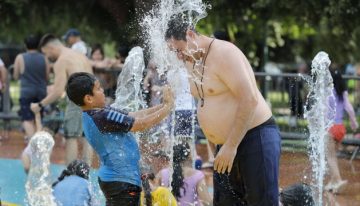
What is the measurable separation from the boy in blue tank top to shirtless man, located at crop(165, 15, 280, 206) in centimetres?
31

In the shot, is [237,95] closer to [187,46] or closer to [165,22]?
[187,46]

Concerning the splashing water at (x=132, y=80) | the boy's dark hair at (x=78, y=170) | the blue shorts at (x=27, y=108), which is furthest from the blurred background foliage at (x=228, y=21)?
the boy's dark hair at (x=78, y=170)

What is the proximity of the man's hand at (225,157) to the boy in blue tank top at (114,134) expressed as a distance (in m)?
0.50

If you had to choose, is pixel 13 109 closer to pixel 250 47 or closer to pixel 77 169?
pixel 250 47

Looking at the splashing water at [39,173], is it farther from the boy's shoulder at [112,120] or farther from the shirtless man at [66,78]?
the boy's shoulder at [112,120]

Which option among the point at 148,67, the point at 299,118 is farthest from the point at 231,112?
the point at 299,118

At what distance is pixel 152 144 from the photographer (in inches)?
331

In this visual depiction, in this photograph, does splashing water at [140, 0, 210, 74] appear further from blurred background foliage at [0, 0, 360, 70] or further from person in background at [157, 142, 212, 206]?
blurred background foliage at [0, 0, 360, 70]

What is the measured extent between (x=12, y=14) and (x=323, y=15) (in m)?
6.64

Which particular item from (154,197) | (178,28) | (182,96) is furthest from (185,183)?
(178,28)

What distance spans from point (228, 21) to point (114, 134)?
11721 millimetres

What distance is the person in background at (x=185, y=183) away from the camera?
21.4 feet

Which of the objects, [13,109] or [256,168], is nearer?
[256,168]

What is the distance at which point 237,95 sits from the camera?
4613 mm
